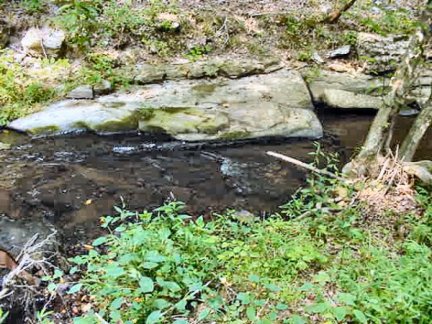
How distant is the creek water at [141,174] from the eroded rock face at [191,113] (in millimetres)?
178

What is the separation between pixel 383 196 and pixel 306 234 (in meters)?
1.09

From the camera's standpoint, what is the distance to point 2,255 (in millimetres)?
3988

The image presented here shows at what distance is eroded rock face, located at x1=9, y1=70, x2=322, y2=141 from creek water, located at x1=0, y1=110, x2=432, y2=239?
0.18 m

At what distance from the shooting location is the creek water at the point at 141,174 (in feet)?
16.9

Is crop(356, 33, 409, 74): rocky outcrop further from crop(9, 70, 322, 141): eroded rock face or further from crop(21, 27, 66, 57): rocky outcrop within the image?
crop(21, 27, 66, 57): rocky outcrop

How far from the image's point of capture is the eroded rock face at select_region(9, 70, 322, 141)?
6914 millimetres

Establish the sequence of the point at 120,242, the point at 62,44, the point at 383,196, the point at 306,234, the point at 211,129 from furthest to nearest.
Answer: the point at 62,44
the point at 211,129
the point at 383,196
the point at 306,234
the point at 120,242

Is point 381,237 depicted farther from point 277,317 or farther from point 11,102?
point 11,102

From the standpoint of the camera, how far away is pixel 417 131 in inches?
190

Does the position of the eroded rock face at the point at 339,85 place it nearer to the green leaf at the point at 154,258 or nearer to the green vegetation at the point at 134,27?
the green vegetation at the point at 134,27

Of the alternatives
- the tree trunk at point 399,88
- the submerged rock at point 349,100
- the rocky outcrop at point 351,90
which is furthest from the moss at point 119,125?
the tree trunk at point 399,88

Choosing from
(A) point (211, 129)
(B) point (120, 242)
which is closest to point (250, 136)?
(A) point (211, 129)

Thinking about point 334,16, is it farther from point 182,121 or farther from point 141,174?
point 141,174

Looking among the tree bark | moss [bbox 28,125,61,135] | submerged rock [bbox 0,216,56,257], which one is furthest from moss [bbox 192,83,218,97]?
submerged rock [bbox 0,216,56,257]
